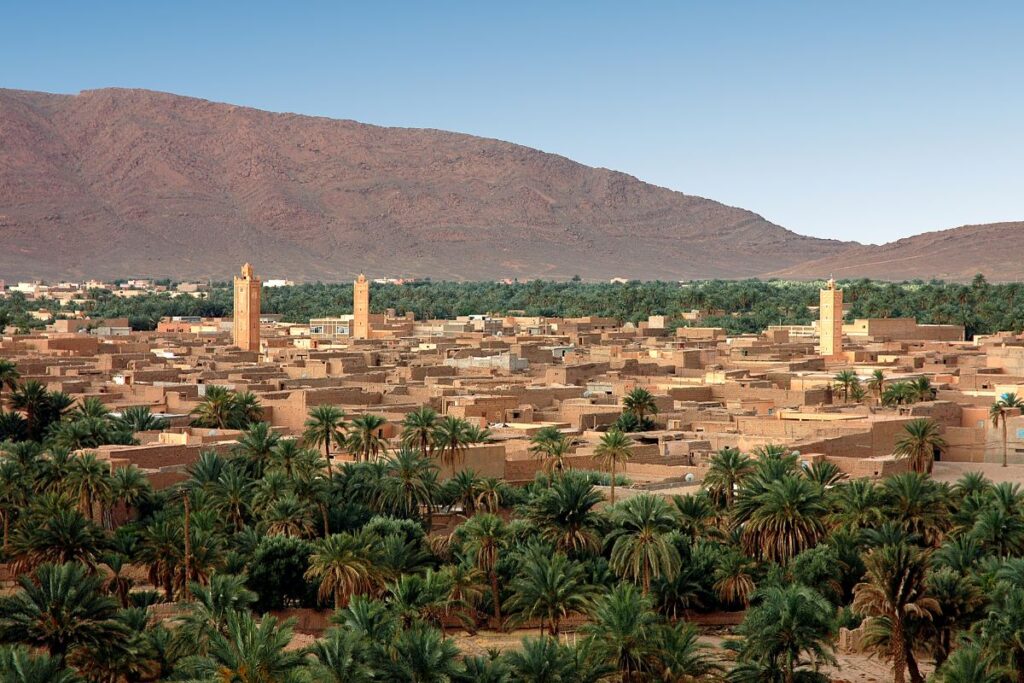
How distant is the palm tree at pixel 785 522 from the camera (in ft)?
84.7

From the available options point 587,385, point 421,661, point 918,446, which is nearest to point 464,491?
point 918,446

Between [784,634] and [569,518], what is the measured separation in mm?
6210

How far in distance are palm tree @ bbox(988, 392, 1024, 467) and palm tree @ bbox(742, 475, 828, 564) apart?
1237 cm

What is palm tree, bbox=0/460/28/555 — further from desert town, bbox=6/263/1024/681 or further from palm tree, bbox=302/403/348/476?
palm tree, bbox=302/403/348/476

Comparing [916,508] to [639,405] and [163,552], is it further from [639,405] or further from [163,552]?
[639,405]

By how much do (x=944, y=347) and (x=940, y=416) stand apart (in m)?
29.9

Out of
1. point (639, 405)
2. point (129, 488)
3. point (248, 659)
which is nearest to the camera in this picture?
point (248, 659)

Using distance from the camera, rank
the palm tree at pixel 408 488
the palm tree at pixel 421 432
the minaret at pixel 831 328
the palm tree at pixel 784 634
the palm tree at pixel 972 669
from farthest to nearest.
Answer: the minaret at pixel 831 328 < the palm tree at pixel 421 432 < the palm tree at pixel 408 488 < the palm tree at pixel 784 634 < the palm tree at pixel 972 669

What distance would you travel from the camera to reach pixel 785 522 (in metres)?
25.8

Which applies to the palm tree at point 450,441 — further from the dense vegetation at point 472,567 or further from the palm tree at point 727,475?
the palm tree at point 727,475

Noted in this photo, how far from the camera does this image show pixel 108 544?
976 inches

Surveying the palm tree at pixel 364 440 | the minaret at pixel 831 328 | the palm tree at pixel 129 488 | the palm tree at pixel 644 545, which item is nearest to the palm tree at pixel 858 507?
the palm tree at pixel 644 545

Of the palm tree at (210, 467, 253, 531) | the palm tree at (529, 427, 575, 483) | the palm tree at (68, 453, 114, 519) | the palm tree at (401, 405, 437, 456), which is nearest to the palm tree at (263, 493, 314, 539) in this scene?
the palm tree at (210, 467, 253, 531)

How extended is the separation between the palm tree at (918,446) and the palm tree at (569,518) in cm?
973
